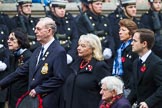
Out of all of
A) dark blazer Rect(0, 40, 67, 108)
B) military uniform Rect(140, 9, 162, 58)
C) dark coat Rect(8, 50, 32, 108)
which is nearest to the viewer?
dark blazer Rect(0, 40, 67, 108)

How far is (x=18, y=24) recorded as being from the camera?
11938mm

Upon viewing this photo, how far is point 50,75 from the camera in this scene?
8.46 meters

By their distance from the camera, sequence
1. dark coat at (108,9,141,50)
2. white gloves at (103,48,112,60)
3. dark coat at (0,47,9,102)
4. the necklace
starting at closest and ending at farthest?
1. the necklace
2. dark coat at (0,47,9,102)
3. white gloves at (103,48,112,60)
4. dark coat at (108,9,141,50)

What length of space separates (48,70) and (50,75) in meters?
0.07

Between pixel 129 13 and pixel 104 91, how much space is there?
5188 millimetres

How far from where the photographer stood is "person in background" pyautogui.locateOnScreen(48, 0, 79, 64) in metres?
11.9

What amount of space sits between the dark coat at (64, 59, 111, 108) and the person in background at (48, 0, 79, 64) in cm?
285

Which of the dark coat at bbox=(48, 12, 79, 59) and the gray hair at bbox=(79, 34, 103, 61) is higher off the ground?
the gray hair at bbox=(79, 34, 103, 61)

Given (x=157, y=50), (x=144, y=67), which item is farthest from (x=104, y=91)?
(x=157, y=50)

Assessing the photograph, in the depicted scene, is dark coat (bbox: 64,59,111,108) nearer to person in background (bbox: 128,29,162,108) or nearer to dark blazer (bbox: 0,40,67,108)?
dark blazer (bbox: 0,40,67,108)

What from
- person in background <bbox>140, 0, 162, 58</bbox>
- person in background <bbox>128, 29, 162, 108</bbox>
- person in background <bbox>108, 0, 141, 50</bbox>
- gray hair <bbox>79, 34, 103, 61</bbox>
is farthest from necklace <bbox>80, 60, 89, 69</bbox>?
person in background <bbox>140, 0, 162, 58</bbox>

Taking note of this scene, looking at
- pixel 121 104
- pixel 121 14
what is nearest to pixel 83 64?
pixel 121 104

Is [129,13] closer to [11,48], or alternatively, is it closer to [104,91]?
[11,48]

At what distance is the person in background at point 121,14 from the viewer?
41.6ft
